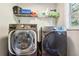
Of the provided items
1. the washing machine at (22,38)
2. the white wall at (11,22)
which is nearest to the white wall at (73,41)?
the white wall at (11,22)

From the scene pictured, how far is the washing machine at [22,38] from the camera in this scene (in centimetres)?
235

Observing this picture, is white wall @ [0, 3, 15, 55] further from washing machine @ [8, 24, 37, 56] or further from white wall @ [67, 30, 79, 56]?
white wall @ [67, 30, 79, 56]

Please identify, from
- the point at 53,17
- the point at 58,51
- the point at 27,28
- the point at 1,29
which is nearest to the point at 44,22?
the point at 53,17

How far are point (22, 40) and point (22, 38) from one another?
0.11 ft

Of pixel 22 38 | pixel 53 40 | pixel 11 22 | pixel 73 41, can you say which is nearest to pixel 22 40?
pixel 22 38

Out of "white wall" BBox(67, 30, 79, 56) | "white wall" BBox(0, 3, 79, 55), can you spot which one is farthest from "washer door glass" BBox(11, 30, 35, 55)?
"white wall" BBox(67, 30, 79, 56)

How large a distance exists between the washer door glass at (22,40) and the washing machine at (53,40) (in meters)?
0.20

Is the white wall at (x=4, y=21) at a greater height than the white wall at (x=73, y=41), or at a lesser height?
greater

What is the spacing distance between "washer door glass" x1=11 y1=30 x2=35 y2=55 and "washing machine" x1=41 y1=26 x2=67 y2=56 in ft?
0.64

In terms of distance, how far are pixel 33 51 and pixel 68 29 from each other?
69 cm

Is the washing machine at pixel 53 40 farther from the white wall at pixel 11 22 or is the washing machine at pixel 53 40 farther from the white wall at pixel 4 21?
the white wall at pixel 4 21

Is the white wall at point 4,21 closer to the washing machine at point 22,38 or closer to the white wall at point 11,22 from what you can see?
the white wall at point 11,22

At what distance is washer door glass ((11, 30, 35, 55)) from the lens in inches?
92.9

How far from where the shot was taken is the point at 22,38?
244 centimetres
